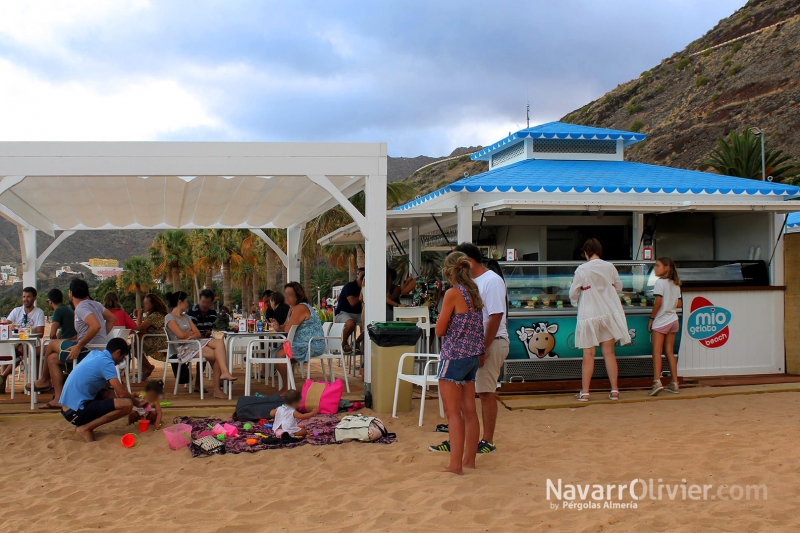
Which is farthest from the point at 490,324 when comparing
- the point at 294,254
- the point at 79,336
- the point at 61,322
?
the point at 294,254

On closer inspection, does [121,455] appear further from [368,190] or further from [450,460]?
[368,190]

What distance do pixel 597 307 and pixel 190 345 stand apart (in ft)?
14.9

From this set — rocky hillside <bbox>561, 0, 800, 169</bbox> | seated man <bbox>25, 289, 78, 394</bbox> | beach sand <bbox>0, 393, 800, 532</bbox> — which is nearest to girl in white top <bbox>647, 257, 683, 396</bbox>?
beach sand <bbox>0, 393, 800, 532</bbox>

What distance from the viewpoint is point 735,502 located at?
415cm

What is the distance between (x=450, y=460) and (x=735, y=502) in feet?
6.00

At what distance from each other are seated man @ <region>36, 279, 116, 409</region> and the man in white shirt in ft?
13.2

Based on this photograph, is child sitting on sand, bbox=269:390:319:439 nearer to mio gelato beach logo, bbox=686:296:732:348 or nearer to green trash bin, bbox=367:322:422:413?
green trash bin, bbox=367:322:422:413

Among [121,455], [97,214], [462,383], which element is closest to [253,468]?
[121,455]

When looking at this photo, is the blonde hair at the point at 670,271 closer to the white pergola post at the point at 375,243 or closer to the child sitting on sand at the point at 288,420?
the white pergola post at the point at 375,243

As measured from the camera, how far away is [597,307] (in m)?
7.10

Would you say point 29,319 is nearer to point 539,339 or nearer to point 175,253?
point 539,339

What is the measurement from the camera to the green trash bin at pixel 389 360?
22.8 ft

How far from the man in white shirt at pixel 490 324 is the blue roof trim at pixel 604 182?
3009 millimetres

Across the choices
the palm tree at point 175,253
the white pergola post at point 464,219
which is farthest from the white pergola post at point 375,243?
the palm tree at point 175,253
